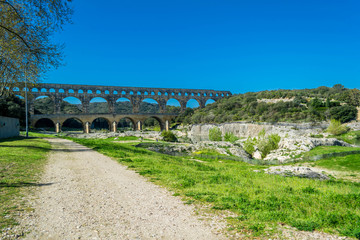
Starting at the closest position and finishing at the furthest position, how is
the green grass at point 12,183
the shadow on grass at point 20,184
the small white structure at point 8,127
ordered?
the green grass at point 12,183 < the shadow on grass at point 20,184 < the small white structure at point 8,127

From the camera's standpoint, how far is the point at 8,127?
2191 centimetres

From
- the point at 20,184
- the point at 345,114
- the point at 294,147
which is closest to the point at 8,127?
the point at 20,184

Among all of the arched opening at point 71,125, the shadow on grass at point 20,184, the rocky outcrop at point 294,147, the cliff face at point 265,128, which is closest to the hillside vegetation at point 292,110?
the cliff face at point 265,128

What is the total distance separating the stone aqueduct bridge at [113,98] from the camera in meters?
58.3

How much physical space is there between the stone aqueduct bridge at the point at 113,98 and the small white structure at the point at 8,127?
32.4m

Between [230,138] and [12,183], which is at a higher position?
[12,183]

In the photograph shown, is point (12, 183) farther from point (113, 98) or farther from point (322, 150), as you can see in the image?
point (113, 98)

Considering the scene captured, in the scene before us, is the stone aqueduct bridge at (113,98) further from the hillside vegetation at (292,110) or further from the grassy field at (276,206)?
the grassy field at (276,206)

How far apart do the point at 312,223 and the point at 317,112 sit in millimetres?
50840

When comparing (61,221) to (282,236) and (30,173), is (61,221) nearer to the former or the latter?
(282,236)

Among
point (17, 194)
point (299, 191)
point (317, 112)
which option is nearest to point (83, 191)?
A: point (17, 194)

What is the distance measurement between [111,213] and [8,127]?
913 inches

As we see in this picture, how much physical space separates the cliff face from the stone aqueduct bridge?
1655 centimetres

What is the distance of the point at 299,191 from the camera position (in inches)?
218
